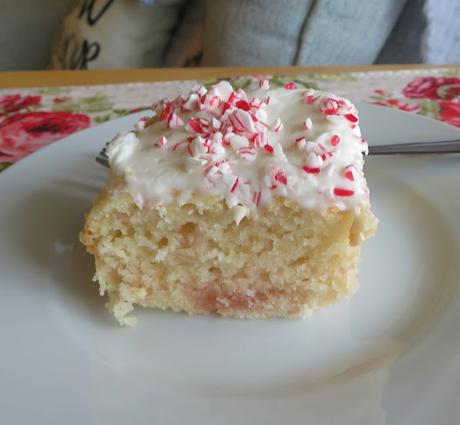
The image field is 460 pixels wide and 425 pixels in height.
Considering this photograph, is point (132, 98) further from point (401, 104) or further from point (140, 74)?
point (401, 104)

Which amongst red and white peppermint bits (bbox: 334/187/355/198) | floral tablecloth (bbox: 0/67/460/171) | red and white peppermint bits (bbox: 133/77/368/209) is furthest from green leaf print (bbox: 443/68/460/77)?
red and white peppermint bits (bbox: 334/187/355/198)

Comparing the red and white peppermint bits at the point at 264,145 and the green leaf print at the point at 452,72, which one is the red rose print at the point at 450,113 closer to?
the green leaf print at the point at 452,72

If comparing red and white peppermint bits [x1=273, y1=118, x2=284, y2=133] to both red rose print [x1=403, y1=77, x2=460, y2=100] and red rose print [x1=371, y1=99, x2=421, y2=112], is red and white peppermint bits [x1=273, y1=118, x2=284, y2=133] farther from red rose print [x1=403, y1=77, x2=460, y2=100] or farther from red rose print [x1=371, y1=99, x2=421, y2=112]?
red rose print [x1=403, y1=77, x2=460, y2=100]

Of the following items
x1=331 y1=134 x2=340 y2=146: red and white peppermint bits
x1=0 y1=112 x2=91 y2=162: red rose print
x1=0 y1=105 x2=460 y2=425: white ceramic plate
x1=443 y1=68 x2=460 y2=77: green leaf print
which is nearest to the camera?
x1=0 y1=105 x2=460 y2=425: white ceramic plate

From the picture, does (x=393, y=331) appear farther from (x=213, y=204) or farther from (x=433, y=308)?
(x=213, y=204)

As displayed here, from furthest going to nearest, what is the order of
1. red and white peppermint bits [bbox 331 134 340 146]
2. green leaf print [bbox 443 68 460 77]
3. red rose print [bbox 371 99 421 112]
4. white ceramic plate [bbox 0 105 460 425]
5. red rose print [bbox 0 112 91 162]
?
green leaf print [bbox 443 68 460 77] < red rose print [bbox 371 99 421 112] < red rose print [bbox 0 112 91 162] < red and white peppermint bits [bbox 331 134 340 146] < white ceramic plate [bbox 0 105 460 425]

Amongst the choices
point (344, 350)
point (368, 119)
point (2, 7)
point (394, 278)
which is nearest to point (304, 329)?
point (344, 350)
